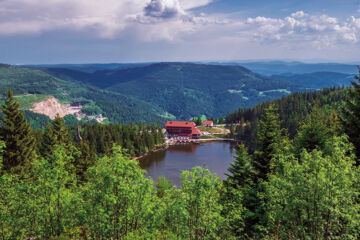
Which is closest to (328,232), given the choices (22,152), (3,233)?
(3,233)

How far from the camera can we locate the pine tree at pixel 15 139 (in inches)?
1442

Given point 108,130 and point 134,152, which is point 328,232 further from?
point 108,130

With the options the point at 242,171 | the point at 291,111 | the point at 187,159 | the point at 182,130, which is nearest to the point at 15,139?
the point at 242,171

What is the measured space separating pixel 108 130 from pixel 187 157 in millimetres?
43660

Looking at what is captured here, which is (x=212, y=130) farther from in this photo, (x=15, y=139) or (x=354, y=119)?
(x=354, y=119)

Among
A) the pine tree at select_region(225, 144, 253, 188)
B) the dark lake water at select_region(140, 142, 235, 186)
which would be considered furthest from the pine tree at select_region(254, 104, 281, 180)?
the dark lake water at select_region(140, 142, 235, 186)

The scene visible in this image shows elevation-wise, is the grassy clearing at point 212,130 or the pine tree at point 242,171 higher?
the pine tree at point 242,171

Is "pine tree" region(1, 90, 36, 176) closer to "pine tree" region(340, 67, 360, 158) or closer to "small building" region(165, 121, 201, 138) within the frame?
"pine tree" region(340, 67, 360, 158)

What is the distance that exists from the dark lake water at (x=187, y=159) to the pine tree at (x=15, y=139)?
51642 mm

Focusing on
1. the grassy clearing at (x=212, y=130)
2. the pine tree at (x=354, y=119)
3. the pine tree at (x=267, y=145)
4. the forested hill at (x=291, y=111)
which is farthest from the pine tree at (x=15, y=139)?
the grassy clearing at (x=212, y=130)

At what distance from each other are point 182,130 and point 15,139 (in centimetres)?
13284

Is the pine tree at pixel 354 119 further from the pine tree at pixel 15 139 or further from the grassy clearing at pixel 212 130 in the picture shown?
the grassy clearing at pixel 212 130

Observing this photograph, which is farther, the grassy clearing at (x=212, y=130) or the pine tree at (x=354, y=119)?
the grassy clearing at (x=212, y=130)

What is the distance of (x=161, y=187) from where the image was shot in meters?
59.5
